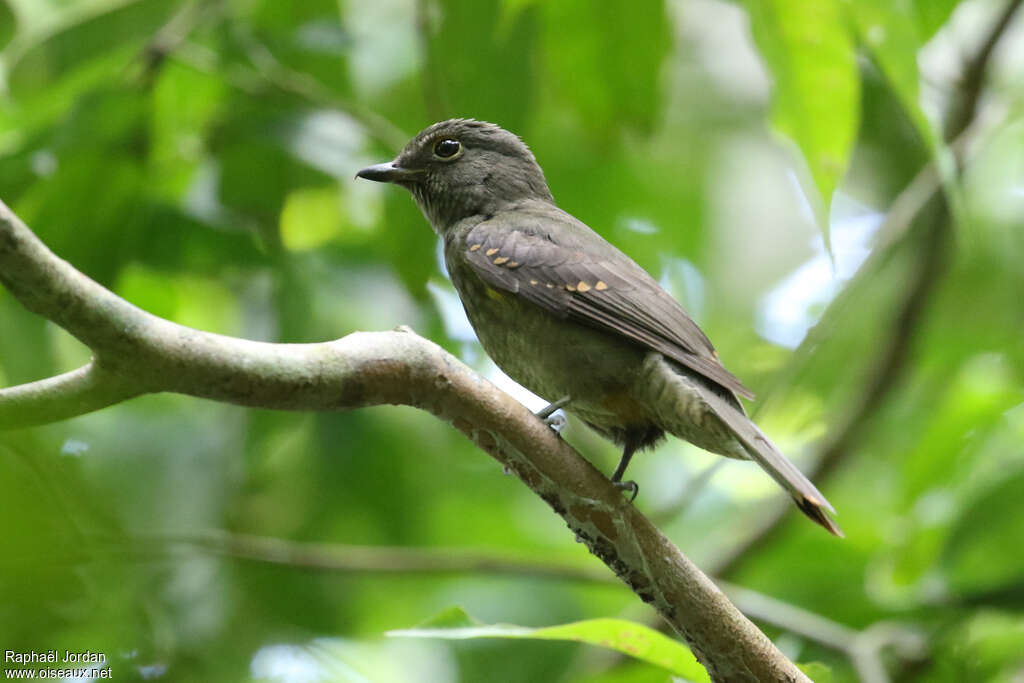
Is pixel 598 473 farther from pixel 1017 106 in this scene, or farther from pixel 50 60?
pixel 1017 106

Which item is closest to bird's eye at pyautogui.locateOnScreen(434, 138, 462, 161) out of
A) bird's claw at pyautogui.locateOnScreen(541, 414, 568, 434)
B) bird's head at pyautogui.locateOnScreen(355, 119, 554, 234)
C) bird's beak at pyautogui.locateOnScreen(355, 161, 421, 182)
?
bird's head at pyautogui.locateOnScreen(355, 119, 554, 234)

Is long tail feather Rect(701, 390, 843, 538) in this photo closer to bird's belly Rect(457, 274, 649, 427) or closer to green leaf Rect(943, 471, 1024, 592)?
bird's belly Rect(457, 274, 649, 427)

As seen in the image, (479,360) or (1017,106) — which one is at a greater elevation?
(1017,106)

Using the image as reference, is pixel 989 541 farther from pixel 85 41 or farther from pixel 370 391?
pixel 85 41

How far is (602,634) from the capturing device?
2672 mm

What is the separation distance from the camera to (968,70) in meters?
5.42

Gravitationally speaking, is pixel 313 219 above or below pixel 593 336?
above

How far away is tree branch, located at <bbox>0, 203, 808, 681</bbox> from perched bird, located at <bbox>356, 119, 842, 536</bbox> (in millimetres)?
313

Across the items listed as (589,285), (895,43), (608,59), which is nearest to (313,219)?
(608,59)

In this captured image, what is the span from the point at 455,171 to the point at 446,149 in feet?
0.29

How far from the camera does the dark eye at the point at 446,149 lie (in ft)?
12.8

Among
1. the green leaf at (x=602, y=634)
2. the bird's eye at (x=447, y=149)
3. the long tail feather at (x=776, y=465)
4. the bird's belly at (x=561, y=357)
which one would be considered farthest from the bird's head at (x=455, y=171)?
the green leaf at (x=602, y=634)

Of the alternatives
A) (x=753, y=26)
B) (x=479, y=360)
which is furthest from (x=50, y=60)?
(x=753, y=26)

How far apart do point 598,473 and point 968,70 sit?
380 centimetres
